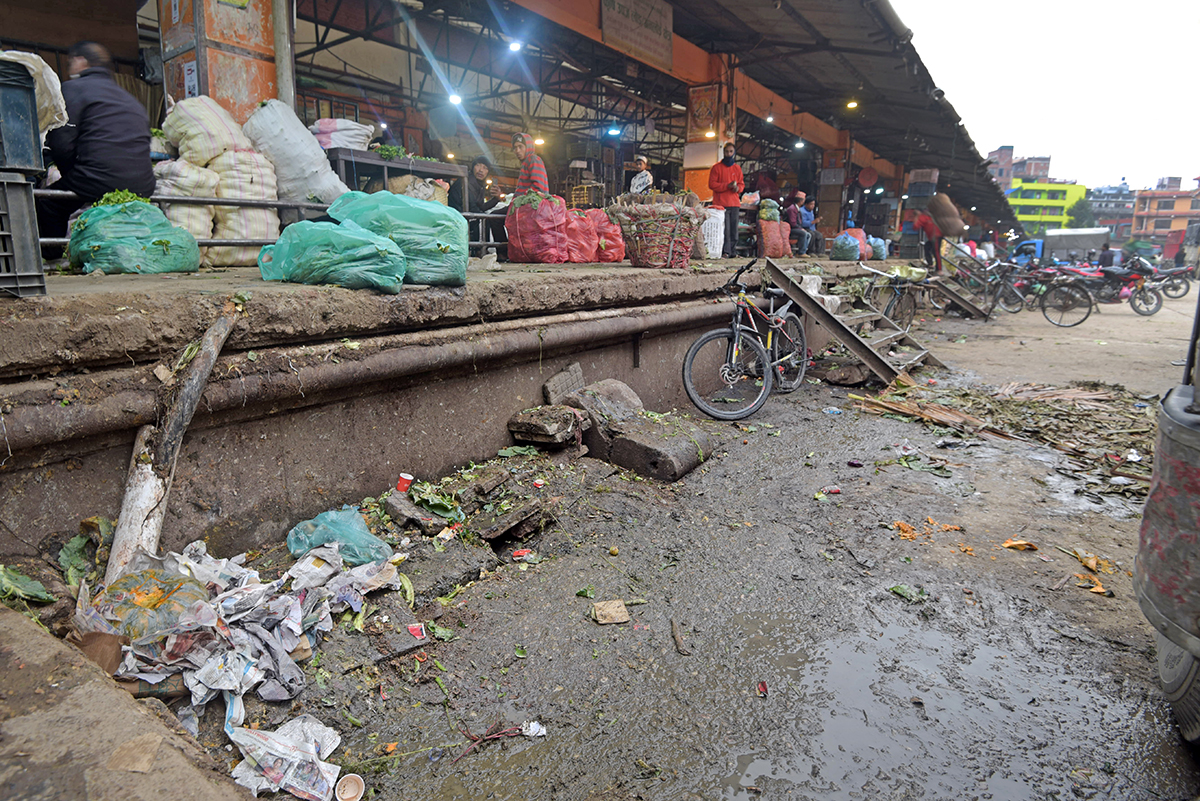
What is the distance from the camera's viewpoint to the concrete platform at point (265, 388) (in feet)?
6.71

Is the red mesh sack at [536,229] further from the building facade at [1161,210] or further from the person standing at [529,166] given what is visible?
the building facade at [1161,210]

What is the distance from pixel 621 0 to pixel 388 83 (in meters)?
5.83

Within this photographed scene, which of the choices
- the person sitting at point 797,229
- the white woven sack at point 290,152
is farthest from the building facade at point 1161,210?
the white woven sack at point 290,152

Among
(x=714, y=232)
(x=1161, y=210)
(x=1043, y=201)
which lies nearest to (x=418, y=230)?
(x=714, y=232)

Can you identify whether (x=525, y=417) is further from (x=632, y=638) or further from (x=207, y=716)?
(x=207, y=716)

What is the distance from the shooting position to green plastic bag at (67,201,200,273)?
3.08 meters

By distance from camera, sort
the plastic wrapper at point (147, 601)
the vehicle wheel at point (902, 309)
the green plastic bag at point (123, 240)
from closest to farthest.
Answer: the plastic wrapper at point (147, 601), the green plastic bag at point (123, 240), the vehicle wheel at point (902, 309)

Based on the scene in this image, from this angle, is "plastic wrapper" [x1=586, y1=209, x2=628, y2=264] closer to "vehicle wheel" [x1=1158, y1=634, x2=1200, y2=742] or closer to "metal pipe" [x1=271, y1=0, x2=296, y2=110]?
"metal pipe" [x1=271, y1=0, x2=296, y2=110]

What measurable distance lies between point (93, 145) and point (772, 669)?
14.6 feet

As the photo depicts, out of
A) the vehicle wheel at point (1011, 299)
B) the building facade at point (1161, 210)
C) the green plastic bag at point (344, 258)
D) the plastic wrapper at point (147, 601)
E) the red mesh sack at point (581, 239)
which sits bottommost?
the plastic wrapper at point (147, 601)

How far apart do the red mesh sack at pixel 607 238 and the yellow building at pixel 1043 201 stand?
68.3 m

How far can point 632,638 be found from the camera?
241 cm

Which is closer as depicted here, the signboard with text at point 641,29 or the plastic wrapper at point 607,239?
the plastic wrapper at point 607,239

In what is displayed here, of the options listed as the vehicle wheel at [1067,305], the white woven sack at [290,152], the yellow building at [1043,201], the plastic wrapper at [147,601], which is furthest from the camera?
the yellow building at [1043,201]
